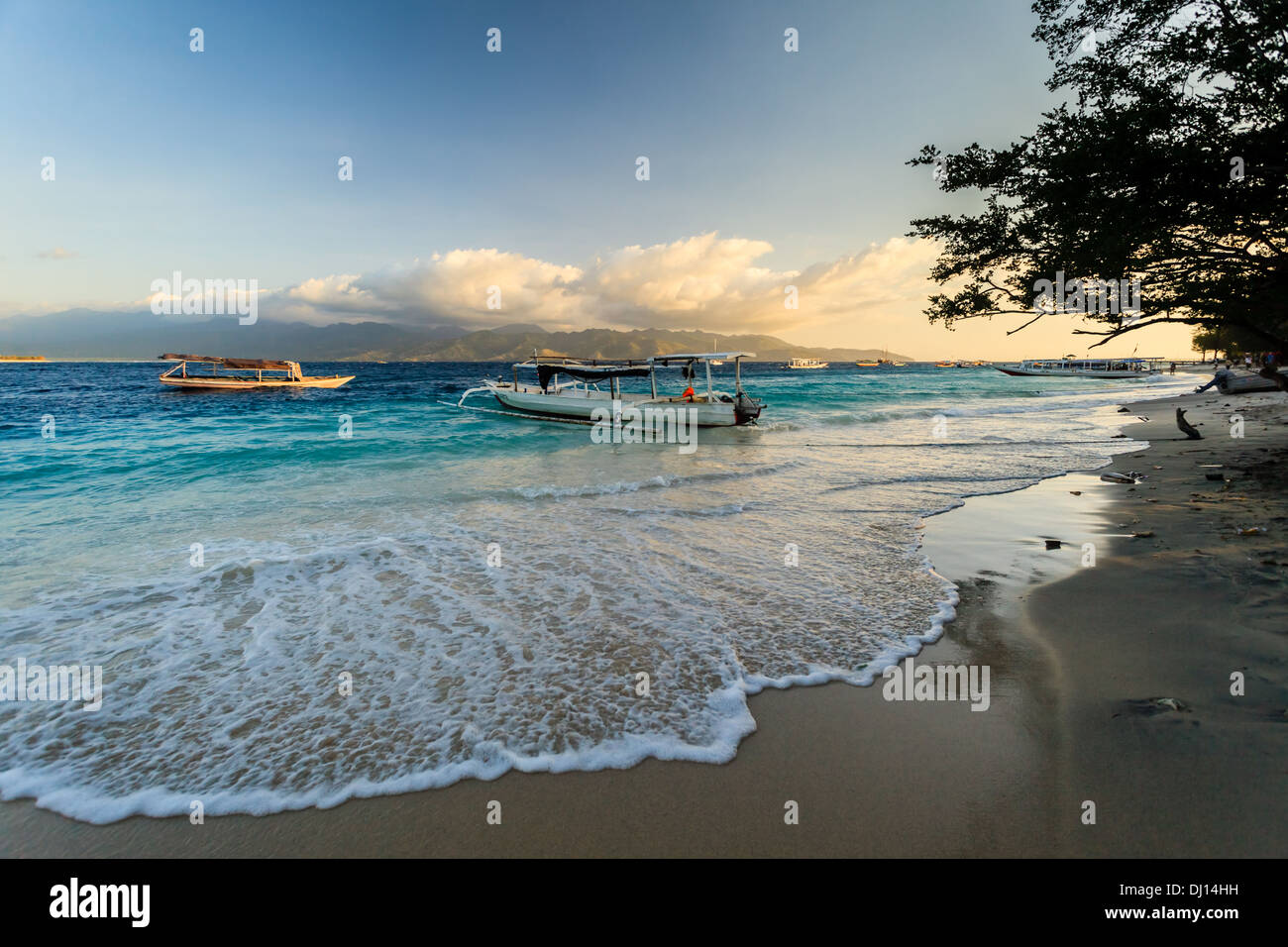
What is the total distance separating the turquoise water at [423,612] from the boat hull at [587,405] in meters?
11.1

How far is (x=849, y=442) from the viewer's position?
893 inches

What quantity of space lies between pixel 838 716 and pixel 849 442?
66.0ft

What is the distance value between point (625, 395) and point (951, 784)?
2870cm

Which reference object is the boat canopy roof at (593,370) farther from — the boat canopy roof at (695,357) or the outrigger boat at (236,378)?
the outrigger boat at (236,378)

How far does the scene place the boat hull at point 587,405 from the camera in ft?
88.6

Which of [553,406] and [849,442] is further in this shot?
[553,406]

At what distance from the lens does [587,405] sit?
2833cm

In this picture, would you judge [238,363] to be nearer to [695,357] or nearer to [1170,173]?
[695,357]

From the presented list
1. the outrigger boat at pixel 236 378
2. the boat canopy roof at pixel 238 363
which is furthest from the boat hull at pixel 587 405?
the outrigger boat at pixel 236 378

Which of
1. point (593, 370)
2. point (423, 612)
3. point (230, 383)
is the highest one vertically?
point (230, 383)

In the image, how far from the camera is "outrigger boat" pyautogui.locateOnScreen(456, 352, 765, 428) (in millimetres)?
26094

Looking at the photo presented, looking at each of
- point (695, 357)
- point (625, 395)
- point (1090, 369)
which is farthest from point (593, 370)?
point (1090, 369)
